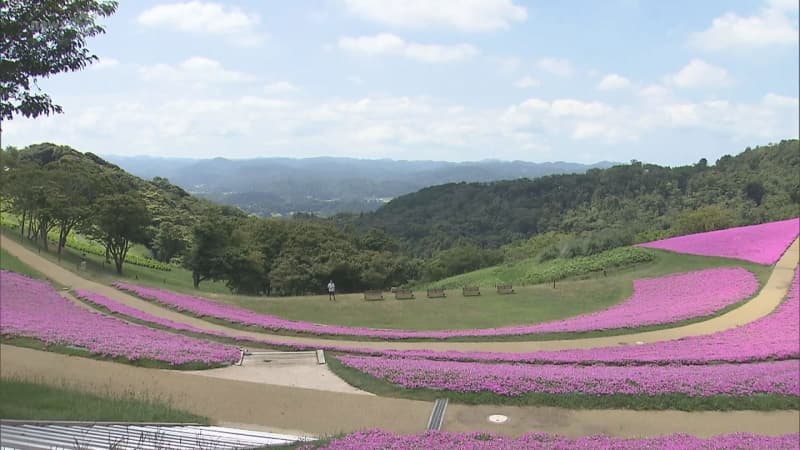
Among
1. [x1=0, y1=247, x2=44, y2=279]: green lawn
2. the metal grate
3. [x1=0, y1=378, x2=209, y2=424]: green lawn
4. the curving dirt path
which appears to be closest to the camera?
the metal grate

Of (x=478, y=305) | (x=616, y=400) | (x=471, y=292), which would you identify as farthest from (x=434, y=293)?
(x=616, y=400)

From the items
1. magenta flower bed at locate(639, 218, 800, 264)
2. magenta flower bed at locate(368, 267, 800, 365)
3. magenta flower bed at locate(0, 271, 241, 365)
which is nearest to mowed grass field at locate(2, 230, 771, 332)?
magenta flower bed at locate(639, 218, 800, 264)

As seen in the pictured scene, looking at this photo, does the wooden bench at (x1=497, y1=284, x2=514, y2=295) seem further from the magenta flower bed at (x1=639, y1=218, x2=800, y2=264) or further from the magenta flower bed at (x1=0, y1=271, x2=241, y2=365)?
the magenta flower bed at (x1=0, y1=271, x2=241, y2=365)

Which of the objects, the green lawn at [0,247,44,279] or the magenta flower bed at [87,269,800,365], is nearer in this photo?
the magenta flower bed at [87,269,800,365]

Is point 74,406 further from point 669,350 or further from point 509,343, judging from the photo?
point 669,350

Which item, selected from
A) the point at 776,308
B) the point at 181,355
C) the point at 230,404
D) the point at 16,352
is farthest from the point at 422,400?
the point at 776,308

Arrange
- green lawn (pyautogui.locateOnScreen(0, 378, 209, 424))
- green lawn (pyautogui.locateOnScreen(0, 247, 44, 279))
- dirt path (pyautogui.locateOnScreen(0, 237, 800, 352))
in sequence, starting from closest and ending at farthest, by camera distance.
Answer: green lawn (pyautogui.locateOnScreen(0, 378, 209, 424))
dirt path (pyautogui.locateOnScreen(0, 237, 800, 352))
green lawn (pyautogui.locateOnScreen(0, 247, 44, 279))
